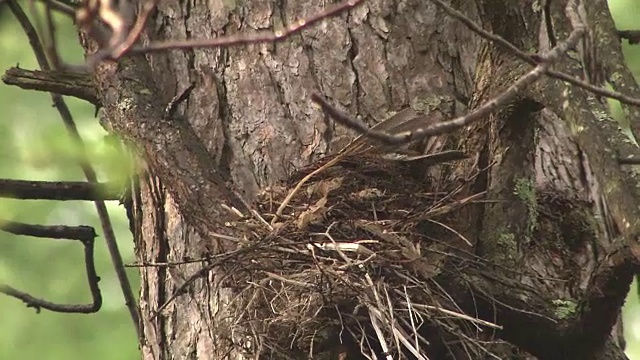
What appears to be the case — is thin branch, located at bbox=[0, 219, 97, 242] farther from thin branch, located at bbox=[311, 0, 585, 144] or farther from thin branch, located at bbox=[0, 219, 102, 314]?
thin branch, located at bbox=[311, 0, 585, 144]

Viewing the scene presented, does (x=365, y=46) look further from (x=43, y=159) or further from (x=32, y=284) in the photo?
(x=32, y=284)

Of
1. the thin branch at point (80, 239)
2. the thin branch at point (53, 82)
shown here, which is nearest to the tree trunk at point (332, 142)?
the thin branch at point (53, 82)

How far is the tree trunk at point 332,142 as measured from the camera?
6.45ft

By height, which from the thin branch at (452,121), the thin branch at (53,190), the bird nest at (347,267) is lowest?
the bird nest at (347,267)

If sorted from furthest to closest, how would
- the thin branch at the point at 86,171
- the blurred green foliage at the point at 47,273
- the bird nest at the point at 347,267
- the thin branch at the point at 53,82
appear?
the blurred green foliage at the point at 47,273 < the thin branch at the point at 86,171 < the thin branch at the point at 53,82 < the bird nest at the point at 347,267

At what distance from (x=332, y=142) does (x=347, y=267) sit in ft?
1.14

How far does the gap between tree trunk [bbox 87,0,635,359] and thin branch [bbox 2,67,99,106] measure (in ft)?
0.62

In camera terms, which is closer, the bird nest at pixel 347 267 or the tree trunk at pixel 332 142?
the bird nest at pixel 347 267

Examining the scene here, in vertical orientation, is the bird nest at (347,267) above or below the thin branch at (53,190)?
below

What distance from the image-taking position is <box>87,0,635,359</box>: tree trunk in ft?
6.45

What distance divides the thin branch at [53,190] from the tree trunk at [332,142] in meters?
0.24

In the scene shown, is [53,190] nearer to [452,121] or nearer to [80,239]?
[80,239]

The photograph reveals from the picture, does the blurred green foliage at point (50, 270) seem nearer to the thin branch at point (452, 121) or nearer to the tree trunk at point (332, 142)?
the tree trunk at point (332, 142)

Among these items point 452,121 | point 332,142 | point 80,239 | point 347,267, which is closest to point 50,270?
point 80,239
